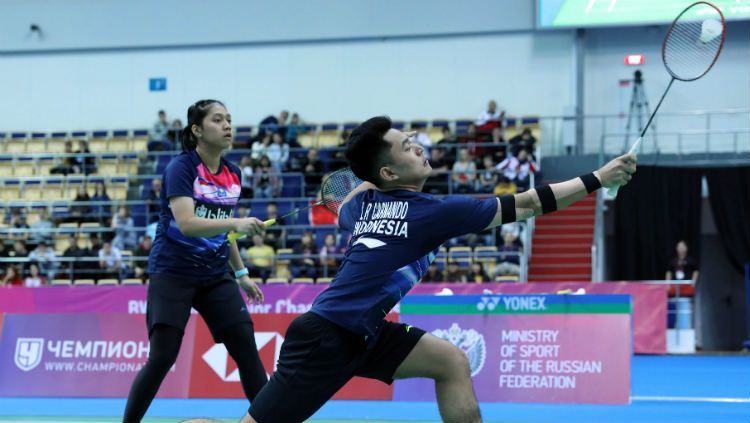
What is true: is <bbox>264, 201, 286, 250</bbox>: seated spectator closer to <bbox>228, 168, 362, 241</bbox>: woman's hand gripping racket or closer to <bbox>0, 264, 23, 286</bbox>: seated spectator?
<bbox>0, 264, 23, 286</bbox>: seated spectator

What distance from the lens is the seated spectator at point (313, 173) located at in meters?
18.8

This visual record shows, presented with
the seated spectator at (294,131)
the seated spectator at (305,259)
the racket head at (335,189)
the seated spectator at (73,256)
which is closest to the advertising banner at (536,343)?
the racket head at (335,189)

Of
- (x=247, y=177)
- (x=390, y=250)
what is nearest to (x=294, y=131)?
(x=247, y=177)

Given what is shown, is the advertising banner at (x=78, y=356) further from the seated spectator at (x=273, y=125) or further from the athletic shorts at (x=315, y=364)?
the seated spectator at (x=273, y=125)

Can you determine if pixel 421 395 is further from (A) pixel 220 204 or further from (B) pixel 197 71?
(B) pixel 197 71

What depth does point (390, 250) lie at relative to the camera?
3.75 meters

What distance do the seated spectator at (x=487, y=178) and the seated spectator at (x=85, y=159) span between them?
8.24 meters

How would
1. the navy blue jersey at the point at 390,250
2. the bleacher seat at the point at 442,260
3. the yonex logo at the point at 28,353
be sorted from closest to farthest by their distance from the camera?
the navy blue jersey at the point at 390,250 → the yonex logo at the point at 28,353 → the bleacher seat at the point at 442,260

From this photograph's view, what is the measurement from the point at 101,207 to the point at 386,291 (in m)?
16.4

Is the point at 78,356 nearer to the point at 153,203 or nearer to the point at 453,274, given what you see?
the point at 453,274

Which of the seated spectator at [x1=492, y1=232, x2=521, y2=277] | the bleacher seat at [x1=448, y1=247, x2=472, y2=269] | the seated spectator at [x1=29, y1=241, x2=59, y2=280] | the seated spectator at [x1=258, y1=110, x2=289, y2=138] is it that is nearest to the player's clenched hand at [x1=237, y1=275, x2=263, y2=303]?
the seated spectator at [x1=492, y1=232, x2=521, y2=277]

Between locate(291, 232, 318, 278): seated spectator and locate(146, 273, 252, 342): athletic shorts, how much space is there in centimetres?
1059

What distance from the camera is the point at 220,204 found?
5.21 meters

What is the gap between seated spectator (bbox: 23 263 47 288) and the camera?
55.4 feet
